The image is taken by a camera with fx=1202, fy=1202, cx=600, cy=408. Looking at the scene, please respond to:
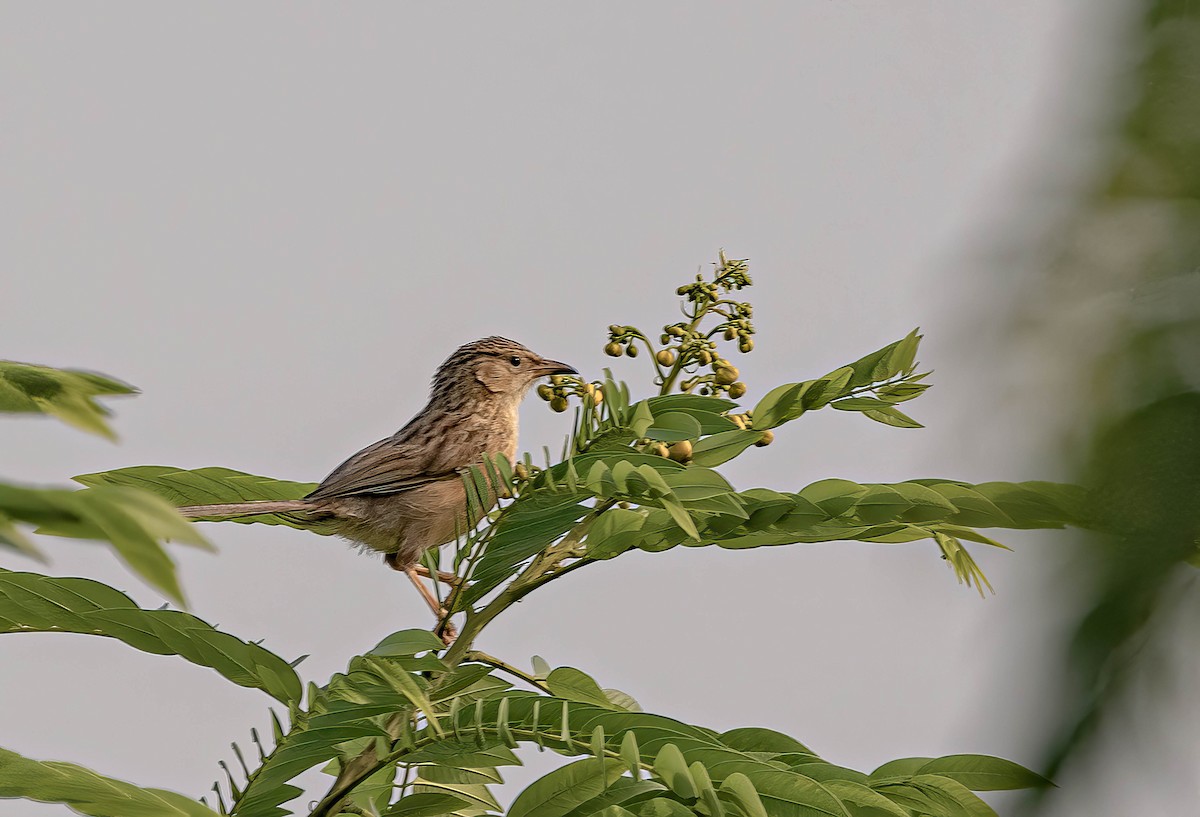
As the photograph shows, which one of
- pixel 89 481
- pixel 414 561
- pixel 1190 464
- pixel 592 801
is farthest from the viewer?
pixel 414 561

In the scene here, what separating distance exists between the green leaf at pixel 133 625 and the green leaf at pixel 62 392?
535mm

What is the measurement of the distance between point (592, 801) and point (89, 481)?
2.58ft

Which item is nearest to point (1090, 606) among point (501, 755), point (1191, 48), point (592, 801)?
point (1191, 48)

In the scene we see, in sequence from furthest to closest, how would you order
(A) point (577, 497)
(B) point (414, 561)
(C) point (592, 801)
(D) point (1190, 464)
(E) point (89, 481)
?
(B) point (414, 561), (E) point (89, 481), (A) point (577, 497), (C) point (592, 801), (D) point (1190, 464)

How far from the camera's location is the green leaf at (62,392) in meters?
0.53

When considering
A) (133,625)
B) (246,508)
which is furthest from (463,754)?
(246,508)

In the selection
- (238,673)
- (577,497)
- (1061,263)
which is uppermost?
(577,497)

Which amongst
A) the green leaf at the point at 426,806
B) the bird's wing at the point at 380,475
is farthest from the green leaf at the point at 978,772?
the bird's wing at the point at 380,475

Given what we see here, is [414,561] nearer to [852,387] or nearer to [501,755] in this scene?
[501,755]

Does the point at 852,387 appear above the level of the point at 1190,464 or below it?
above

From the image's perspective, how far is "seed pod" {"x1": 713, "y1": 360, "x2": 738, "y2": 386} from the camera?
1.29 m

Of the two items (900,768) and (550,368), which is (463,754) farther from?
(550,368)

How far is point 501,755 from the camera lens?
114 cm

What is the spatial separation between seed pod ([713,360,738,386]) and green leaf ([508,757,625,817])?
17.5 inches
